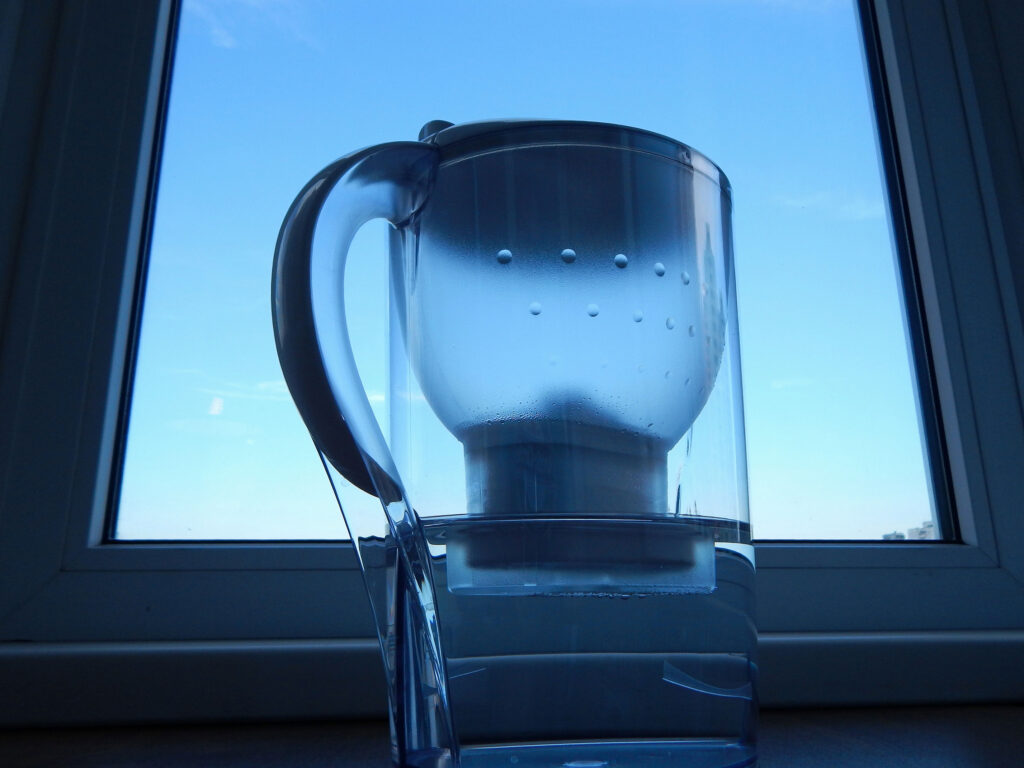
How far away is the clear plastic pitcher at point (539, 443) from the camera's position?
0.92 ft

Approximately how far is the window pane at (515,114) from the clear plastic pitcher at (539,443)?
0.29 metres

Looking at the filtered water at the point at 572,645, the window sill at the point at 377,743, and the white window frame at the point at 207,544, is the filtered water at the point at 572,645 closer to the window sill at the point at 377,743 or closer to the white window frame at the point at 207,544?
the window sill at the point at 377,743

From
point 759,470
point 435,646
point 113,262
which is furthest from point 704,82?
point 435,646

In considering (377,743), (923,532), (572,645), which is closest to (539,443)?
(572,645)

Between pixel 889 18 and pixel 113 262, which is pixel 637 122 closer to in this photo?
pixel 889 18

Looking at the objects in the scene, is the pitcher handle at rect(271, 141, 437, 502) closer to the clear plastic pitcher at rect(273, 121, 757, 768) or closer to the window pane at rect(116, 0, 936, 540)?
the clear plastic pitcher at rect(273, 121, 757, 768)

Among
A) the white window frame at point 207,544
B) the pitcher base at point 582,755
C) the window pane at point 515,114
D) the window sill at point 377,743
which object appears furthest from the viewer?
the window pane at point 515,114

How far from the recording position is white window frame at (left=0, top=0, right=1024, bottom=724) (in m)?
0.49

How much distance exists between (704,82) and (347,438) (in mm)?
596

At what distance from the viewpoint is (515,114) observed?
685 millimetres

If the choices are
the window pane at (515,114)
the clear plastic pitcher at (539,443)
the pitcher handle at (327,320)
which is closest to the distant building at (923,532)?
the window pane at (515,114)

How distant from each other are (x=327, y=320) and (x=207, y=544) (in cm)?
37

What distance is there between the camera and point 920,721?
0.48m

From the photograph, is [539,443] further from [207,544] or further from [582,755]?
[207,544]
